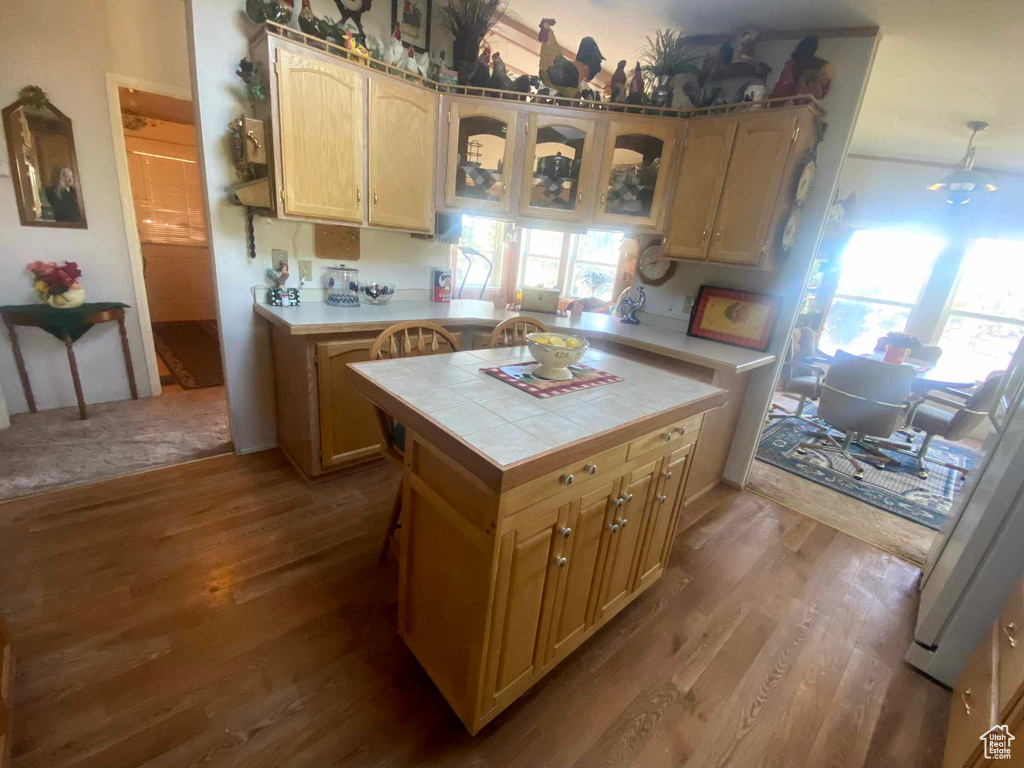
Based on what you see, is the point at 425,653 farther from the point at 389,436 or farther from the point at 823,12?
the point at 823,12

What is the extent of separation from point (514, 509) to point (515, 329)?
1417mm

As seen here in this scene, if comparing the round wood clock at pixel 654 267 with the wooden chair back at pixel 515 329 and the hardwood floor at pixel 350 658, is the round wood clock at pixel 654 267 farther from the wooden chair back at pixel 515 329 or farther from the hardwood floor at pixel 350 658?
the hardwood floor at pixel 350 658

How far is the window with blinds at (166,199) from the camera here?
191 inches

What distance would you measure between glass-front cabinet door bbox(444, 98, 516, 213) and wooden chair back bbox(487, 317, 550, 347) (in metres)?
0.86

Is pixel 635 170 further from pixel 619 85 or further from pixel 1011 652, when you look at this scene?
pixel 1011 652

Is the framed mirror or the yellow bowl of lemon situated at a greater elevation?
the framed mirror

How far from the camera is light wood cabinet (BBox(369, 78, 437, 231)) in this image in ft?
7.69

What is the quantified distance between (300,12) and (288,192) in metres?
0.85

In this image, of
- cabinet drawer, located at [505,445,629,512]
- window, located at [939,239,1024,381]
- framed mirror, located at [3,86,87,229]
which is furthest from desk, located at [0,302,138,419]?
window, located at [939,239,1024,381]

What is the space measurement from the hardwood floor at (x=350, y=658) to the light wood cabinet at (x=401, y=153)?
5.70 ft

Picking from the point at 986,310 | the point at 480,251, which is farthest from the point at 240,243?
the point at 986,310

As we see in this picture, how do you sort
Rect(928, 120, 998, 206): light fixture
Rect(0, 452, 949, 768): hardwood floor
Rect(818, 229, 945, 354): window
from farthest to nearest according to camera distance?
Rect(818, 229, 945, 354): window, Rect(928, 120, 998, 206): light fixture, Rect(0, 452, 949, 768): hardwood floor

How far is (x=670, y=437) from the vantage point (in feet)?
4.85

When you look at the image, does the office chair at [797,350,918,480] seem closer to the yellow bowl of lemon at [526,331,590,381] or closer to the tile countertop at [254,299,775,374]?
the tile countertop at [254,299,775,374]
